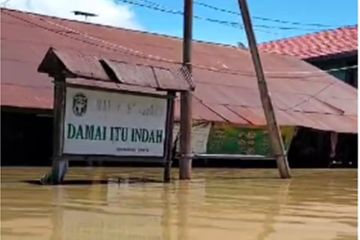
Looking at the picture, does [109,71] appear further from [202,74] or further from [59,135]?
[202,74]

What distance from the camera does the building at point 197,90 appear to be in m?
20.1

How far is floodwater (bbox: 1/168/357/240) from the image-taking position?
6.77m

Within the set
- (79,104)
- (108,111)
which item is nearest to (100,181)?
(108,111)

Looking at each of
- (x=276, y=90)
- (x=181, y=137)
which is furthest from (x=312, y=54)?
(x=181, y=137)

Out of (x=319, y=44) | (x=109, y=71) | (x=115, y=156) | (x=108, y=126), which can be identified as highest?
(x=319, y=44)

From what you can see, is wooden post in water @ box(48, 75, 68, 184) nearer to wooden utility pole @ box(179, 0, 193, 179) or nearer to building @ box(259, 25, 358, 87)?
wooden utility pole @ box(179, 0, 193, 179)

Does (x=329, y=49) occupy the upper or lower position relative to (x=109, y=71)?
upper

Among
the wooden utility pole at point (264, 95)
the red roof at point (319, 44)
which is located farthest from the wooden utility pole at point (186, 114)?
the red roof at point (319, 44)

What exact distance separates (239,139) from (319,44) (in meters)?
15.3

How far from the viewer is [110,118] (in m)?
14.0

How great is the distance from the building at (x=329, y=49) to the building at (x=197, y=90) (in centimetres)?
417

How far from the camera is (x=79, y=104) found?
1334 cm

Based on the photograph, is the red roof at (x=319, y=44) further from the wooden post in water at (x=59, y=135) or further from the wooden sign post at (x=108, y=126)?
the wooden post in water at (x=59, y=135)

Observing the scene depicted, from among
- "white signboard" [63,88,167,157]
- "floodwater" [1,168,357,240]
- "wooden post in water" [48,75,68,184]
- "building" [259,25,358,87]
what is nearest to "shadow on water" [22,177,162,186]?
"floodwater" [1,168,357,240]
